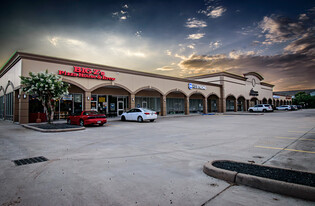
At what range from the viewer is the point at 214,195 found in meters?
3.58

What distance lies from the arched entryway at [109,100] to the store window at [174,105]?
31.8ft

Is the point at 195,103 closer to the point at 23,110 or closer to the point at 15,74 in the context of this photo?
the point at 23,110

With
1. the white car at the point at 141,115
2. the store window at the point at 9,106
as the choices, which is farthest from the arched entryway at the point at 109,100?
the store window at the point at 9,106

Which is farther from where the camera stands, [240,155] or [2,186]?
[240,155]

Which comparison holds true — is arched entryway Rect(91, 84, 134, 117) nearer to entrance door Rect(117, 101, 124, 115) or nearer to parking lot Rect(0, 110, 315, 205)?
entrance door Rect(117, 101, 124, 115)

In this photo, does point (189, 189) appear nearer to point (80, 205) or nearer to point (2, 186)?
point (80, 205)

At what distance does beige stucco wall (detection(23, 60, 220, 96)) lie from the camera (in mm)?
17844

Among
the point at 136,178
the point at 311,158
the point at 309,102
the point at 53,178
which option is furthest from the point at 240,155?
the point at 309,102

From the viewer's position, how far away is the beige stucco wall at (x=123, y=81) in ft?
58.5

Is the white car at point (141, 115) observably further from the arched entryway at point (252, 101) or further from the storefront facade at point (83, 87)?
the arched entryway at point (252, 101)

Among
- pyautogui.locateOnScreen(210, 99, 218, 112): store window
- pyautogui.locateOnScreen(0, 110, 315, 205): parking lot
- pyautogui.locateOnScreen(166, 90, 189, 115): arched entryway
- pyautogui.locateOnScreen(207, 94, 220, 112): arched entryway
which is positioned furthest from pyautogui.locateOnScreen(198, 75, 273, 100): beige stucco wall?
pyautogui.locateOnScreen(0, 110, 315, 205): parking lot

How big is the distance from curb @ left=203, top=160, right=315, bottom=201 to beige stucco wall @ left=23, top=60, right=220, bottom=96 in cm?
1868

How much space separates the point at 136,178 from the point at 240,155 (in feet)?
12.5

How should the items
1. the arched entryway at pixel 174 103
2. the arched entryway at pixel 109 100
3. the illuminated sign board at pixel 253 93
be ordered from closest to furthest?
the arched entryway at pixel 109 100 → the arched entryway at pixel 174 103 → the illuminated sign board at pixel 253 93
